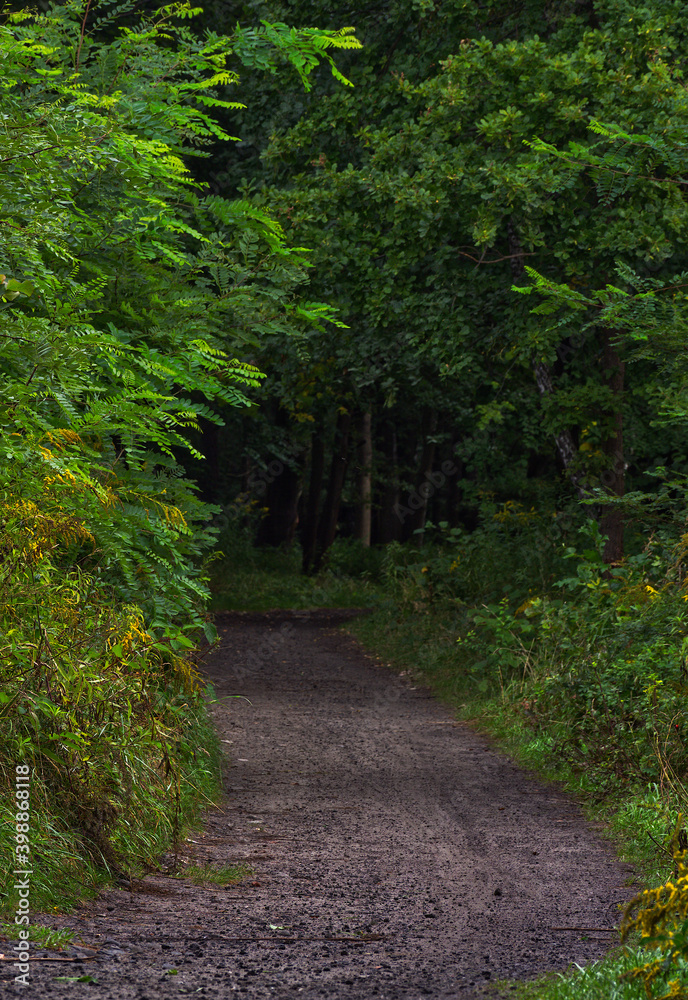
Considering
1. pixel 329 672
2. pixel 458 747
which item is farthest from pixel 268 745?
pixel 329 672

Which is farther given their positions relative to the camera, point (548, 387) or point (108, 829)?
point (548, 387)

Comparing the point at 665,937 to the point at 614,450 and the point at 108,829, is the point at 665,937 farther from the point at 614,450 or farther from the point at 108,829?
the point at 614,450

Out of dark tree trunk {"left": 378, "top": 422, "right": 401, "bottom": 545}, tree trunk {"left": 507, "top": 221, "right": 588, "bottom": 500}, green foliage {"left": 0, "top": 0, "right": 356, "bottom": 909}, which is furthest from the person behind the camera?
dark tree trunk {"left": 378, "top": 422, "right": 401, "bottom": 545}

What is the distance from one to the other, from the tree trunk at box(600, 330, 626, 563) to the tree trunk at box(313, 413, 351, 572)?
1286 cm

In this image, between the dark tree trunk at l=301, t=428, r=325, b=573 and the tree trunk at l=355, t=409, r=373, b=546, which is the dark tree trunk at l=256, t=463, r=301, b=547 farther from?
the tree trunk at l=355, t=409, r=373, b=546

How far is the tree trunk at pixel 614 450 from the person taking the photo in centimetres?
1171

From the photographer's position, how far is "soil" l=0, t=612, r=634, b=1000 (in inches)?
160

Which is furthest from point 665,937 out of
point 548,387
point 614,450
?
point 548,387

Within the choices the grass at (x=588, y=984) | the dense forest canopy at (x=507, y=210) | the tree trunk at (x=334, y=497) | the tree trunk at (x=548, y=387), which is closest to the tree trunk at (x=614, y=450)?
the dense forest canopy at (x=507, y=210)

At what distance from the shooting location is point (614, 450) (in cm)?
1206

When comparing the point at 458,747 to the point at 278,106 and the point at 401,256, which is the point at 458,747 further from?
the point at 278,106

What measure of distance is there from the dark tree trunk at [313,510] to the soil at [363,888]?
49.3 feet

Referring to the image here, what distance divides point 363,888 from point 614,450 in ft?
25.5

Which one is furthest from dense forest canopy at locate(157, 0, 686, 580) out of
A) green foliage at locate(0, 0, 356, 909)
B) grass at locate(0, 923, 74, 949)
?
grass at locate(0, 923, 74, 949)
